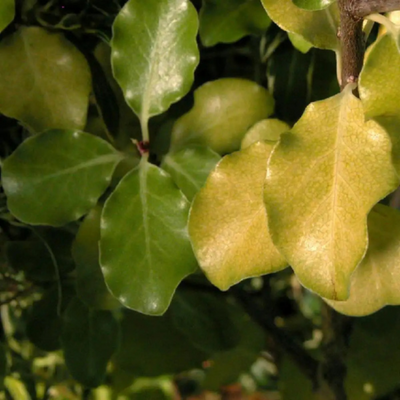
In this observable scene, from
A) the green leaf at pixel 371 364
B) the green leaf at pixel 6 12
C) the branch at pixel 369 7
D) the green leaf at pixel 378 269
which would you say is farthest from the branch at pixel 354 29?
the green leaf at pixel 371 364

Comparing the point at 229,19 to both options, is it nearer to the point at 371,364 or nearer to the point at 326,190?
the point at 326,190

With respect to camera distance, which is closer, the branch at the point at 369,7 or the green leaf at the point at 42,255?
the branch at the point at 369,7

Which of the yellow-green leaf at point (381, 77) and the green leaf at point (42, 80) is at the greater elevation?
the yellow-green leaf at point (381, 77)

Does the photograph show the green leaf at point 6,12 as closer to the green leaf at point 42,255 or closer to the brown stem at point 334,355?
the green leaf at point 42,255

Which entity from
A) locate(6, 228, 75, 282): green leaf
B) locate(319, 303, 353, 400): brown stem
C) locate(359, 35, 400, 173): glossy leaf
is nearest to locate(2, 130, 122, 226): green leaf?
locate(6, 228, 75, 282): green leaf

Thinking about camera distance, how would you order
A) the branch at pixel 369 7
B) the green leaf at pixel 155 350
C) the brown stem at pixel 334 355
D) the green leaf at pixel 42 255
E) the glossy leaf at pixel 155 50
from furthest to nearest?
the green leaf at pixel 155 350, the brown stem at pixel 334 355, the green leaf at pixel 42 255, the glossy leaf at pixel 155 50, the branch at pixel 369 7

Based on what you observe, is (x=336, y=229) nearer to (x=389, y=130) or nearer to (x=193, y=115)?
(x=389, y=130)

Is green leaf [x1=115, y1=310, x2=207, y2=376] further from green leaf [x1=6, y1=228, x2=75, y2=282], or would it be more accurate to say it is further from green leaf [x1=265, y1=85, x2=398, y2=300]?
green leaf [x1=265, y1=85, x2=398, y2=300]

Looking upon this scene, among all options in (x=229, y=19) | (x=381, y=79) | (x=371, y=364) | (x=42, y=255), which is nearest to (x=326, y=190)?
(x=381, y=79)
